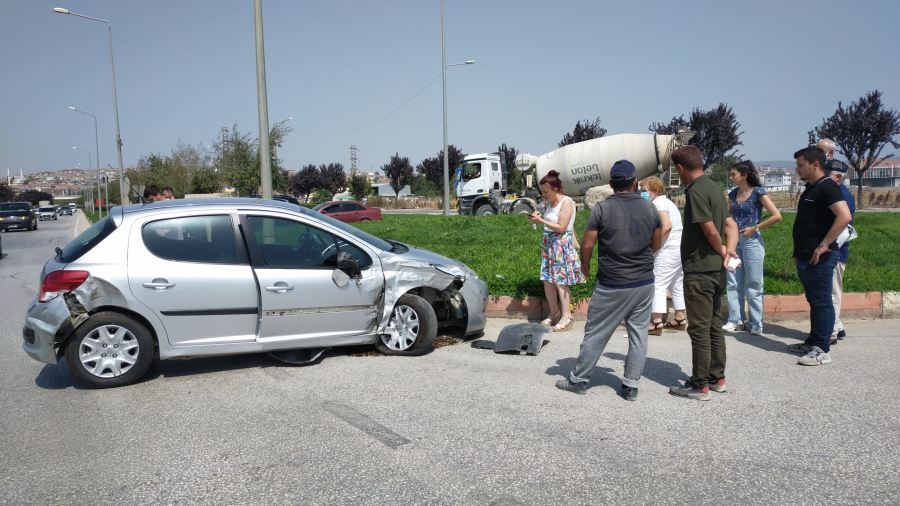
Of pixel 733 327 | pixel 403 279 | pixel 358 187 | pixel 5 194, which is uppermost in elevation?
pixel 5 194

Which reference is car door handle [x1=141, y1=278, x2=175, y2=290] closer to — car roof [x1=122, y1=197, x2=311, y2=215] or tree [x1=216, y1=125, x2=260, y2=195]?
car roof [x1=122, y1=197, x2=311, y2=215]

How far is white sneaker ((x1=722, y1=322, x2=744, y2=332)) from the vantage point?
7.03 metres

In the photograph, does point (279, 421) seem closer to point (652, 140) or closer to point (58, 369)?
point (58, 369)

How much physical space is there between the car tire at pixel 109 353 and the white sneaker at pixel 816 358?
18.6 ft

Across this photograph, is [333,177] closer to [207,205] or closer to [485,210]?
[485,210]

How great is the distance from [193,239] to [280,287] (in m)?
0.86

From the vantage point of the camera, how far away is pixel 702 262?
4.79 m

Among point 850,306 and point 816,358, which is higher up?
point 850,306

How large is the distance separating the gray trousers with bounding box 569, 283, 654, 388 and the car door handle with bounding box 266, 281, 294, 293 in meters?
2.58

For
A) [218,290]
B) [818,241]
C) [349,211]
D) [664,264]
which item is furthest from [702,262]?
[349,211]

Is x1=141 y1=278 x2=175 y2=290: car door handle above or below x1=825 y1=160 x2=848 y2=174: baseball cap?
below

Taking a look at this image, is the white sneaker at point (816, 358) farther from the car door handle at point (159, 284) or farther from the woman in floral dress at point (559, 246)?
the car door handle at point (159, 284)

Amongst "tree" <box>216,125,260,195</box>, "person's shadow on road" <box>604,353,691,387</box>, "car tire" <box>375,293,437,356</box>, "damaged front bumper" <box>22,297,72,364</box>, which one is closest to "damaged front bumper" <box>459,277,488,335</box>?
"car tire" <box>375,293,437,356</box>

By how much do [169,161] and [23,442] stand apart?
51.6m
